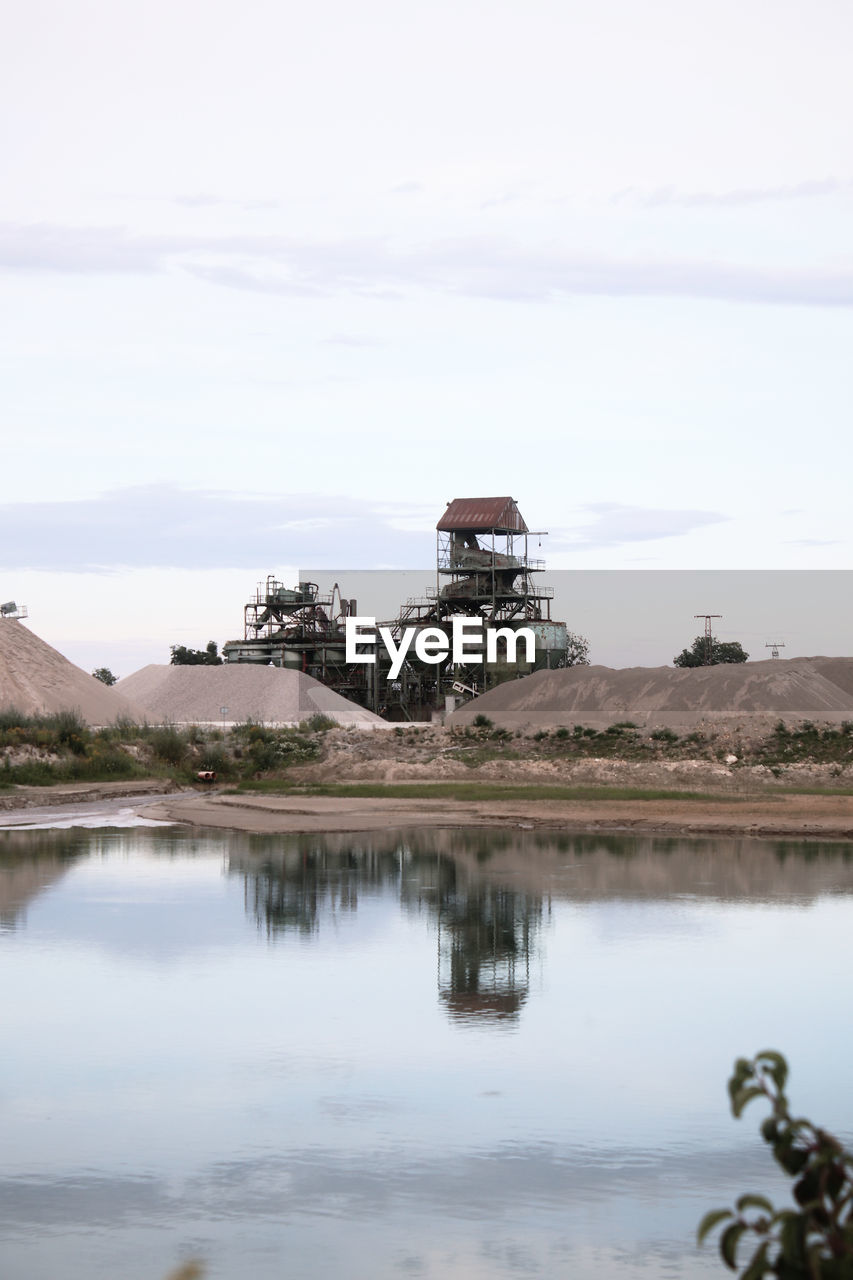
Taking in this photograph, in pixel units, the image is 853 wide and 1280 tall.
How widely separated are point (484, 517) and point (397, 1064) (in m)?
80.2

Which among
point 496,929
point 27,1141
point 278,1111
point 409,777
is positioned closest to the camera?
point 27,1141

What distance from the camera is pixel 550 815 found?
37812mm

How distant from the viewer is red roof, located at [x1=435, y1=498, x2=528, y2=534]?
92.4 m

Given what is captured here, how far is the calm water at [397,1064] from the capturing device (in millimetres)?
9594

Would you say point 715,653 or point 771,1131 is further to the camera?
point 715,653

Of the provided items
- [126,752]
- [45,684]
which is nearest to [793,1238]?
[126,752]

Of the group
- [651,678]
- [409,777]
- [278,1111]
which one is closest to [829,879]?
[278,1111]

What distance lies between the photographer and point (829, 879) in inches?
1061

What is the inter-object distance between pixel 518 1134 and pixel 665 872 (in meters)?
16.7

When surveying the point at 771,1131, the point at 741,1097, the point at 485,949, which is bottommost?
the point at 485,949

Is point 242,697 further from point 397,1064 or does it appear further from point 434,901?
point 397,1064

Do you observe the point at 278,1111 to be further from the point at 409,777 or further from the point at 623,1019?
the point at 409,777

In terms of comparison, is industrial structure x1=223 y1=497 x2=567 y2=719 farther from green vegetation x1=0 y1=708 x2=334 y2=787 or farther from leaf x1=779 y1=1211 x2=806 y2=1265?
leaf x1=779 y1=1211 x2=806 y2=1265

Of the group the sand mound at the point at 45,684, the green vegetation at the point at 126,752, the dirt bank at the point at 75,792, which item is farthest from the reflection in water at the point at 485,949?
the sand mound at the point at 45,684
